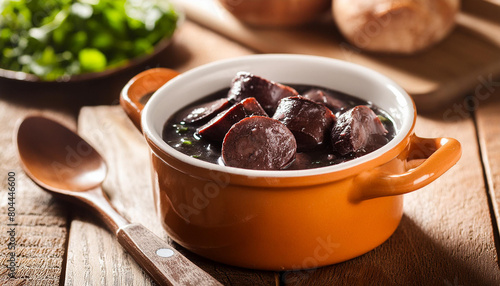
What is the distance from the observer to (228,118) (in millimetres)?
1837

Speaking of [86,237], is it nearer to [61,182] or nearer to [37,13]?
[61,182]

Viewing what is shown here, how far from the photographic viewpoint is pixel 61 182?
2.13 m

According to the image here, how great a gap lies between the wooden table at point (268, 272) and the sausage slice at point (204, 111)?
0.33 m

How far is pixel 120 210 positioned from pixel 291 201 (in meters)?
0.74

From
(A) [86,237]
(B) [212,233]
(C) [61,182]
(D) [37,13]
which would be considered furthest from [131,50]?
(B) [212,233]

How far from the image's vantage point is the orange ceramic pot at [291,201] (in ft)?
5.20

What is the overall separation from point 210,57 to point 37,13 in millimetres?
998

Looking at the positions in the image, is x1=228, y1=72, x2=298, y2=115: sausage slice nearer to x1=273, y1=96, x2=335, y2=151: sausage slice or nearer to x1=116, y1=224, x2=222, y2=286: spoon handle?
x1=273, y1=96, x2=335, y2=151: sausage slice

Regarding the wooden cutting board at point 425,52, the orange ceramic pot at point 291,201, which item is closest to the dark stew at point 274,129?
the orange ceramic pot at point 291,201

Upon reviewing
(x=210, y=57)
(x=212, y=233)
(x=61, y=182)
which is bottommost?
(x=210, y=57)

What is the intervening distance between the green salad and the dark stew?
1.17 meters

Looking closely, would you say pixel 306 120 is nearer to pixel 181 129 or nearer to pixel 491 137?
pixel 181 129

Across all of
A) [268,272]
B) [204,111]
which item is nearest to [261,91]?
[204,111]

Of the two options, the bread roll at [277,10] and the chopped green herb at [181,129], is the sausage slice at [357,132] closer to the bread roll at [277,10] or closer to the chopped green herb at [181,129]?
the chopped green herb at [181,129]
